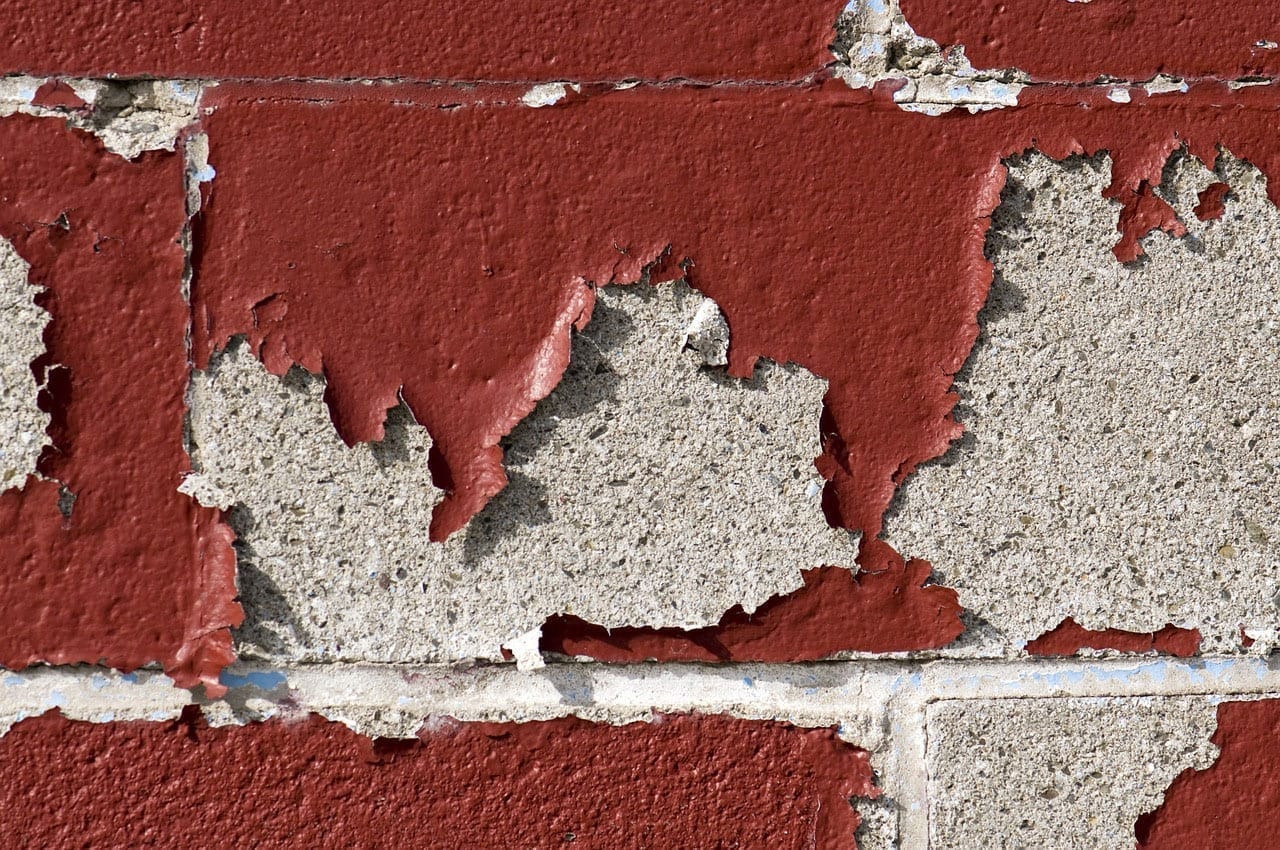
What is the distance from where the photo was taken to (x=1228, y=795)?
0.72 m

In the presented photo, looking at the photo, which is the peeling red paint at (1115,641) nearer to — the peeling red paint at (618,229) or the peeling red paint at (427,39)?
the peeling red paint at (618,229)

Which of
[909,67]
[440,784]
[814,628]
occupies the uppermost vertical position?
[909,67]

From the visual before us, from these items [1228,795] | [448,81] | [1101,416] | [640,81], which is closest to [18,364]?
[448,81]

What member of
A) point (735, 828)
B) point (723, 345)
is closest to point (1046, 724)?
point (735, 828)

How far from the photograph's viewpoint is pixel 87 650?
0.65 meters

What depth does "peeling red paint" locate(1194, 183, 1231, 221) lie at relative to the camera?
69 cm

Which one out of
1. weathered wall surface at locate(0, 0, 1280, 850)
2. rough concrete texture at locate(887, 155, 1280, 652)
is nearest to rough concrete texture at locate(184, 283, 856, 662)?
weathered wall surface at locate(0, 0, 1280, 850)

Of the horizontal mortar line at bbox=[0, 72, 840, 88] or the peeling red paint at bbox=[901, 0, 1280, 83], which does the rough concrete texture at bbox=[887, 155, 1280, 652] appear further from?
the horizontal mortar line at bbox=[0, 72, 840, 88]

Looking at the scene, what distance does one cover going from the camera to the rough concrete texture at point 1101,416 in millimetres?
684

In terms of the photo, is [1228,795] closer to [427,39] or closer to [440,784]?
[440,784]

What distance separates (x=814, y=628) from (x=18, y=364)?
54 cm

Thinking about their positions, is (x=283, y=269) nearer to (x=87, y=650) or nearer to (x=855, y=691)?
(x=87, y=650)

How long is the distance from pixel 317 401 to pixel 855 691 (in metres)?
0.41

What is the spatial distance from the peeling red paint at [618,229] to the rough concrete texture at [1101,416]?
0.02 m
